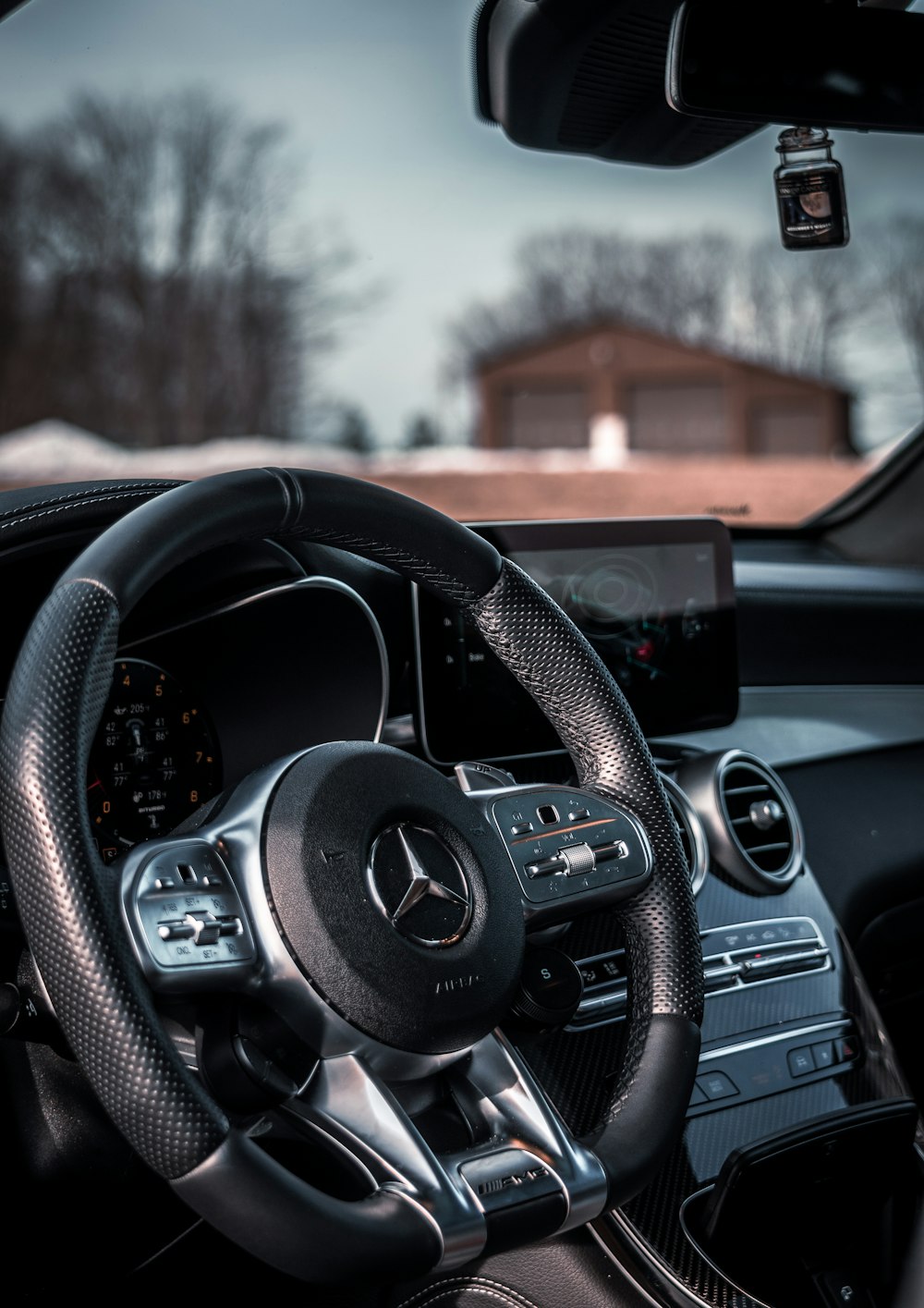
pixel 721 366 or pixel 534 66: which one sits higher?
pixel 534 66

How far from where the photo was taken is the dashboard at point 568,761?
1.52 metres

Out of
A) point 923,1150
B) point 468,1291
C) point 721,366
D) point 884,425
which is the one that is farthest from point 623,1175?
point 884,425

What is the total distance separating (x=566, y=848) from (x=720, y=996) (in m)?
0.61

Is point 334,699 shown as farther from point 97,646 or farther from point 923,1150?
point 923,1150

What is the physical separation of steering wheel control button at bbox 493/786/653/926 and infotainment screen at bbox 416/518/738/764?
56cm

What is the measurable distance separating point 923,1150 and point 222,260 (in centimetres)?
194

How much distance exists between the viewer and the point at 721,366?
276cm

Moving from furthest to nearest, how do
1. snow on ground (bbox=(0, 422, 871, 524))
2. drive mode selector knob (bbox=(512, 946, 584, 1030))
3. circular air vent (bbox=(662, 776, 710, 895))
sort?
snow on ground (bbox=(0, 422, 871, 524)) < circular air vent (bbox=(662, 776, 710, 895)) < drive mode selector knob (bbox=(512, 946, 584, 1030))

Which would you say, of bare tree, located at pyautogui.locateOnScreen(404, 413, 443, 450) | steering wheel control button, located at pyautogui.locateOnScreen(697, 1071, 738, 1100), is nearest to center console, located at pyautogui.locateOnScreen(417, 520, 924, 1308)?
steering wheel control button, located at pyautogui.locateOnScreen(697, 1071, 738, 1100)

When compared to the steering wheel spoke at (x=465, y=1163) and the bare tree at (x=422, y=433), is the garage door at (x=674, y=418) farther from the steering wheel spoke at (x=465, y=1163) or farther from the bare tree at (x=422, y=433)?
the steering wheel spoke at (x=465, y=1163)

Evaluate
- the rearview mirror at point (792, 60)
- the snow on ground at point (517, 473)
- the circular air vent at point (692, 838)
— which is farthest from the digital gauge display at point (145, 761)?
the rearview mirror at point (792, 60)

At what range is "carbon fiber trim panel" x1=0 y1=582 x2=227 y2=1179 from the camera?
0.95m

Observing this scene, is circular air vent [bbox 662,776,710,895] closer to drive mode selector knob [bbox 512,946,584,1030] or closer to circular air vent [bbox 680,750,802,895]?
circular air vent [bbox 680,750,802,895]

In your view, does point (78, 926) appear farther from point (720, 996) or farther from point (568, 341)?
point (568, 341)
